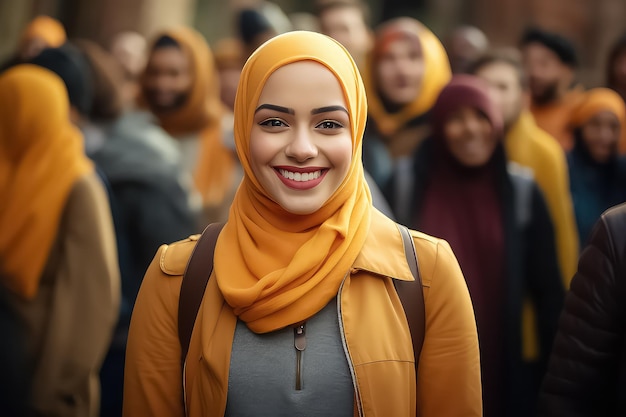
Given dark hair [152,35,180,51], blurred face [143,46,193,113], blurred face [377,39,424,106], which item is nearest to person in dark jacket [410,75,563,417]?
blurred face [377,39,424,106]

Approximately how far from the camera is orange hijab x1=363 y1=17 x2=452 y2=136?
22.8ft

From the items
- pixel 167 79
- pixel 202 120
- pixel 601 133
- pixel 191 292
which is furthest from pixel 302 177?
pixel 601 133

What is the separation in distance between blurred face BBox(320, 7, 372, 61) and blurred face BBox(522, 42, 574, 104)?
1485mm

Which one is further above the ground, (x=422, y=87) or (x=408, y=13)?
(x=408, y=13)

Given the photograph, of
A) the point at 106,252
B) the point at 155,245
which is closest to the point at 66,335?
the point at 106,252

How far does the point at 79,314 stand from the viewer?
174 inches

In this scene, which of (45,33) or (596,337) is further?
(45,33)

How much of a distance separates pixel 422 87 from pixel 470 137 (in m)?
1.70

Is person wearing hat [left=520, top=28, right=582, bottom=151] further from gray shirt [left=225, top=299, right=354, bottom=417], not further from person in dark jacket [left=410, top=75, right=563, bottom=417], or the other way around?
gray shirt [left=225, top=299, right=354, bottom=417]

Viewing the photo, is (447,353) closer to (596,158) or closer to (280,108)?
(280,108)

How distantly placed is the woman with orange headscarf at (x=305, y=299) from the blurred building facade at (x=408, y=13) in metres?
10.1

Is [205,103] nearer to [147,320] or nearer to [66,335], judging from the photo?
[66,335]

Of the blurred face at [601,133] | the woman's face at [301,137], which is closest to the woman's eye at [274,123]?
the woman's face at [301,137]

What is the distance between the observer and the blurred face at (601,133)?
7777 mm
